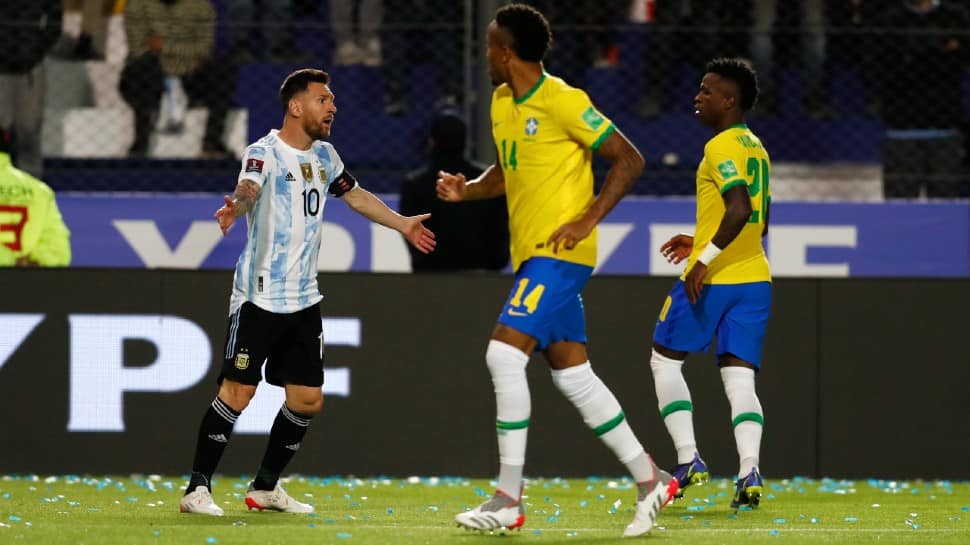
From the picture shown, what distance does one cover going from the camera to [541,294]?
19.1ft

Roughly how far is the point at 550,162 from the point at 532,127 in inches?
5.7

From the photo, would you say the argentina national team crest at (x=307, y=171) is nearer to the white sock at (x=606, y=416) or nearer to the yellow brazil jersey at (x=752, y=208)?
the white sock at (x=606, y=416)

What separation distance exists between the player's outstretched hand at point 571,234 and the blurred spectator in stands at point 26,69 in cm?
638

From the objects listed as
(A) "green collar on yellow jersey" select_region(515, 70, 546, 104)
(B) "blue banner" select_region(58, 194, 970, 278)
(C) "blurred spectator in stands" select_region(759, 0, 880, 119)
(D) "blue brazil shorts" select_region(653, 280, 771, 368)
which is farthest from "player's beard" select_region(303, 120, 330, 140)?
(C) "blurred spectator in stands" select_region(759, 0, 880, 119)

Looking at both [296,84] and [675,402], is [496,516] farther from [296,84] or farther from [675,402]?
[296,84]

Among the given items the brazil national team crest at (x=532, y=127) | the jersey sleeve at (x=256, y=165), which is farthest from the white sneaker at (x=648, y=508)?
the jersey sleeve at (x=256, y=165)

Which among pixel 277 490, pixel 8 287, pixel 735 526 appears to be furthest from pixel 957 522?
pixel 8 287

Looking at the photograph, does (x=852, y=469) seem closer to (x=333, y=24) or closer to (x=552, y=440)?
(x=552, y=440)

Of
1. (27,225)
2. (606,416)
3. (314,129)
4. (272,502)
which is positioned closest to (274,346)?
(272,502)

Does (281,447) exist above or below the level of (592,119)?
below

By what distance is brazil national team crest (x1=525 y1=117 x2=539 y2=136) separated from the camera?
5.93 meters

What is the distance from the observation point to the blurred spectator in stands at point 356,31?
12.5m

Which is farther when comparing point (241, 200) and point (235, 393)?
point (235, 393)

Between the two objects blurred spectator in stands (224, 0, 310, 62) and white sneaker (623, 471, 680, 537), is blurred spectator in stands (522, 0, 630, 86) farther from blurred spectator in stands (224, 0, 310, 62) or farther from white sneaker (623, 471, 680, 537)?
white sneaker (623, 471, 680, 537)
